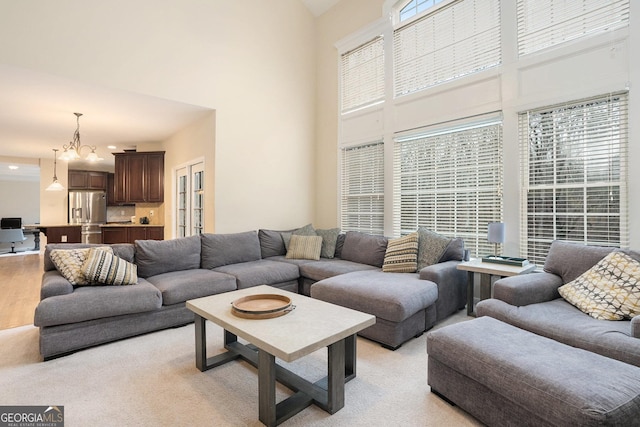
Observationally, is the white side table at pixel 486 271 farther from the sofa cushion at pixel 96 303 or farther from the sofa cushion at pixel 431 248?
the sofa cushion at pixel 96 303

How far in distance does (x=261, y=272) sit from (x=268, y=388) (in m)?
2.17

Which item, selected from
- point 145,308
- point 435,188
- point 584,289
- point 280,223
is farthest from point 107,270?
point 584,289

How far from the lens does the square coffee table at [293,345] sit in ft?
5.65

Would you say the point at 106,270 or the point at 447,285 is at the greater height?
the point at 106,270

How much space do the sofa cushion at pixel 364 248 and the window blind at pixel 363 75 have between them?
2116mm

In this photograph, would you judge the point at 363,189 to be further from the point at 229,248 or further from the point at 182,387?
the point at 182,387

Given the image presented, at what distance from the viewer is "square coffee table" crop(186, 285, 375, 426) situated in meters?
1.72

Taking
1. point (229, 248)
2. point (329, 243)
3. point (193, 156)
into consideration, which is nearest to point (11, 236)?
point (193, 156)

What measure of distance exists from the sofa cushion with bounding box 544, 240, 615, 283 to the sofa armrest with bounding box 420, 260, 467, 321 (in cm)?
82

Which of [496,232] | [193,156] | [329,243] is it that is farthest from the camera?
[193,156]

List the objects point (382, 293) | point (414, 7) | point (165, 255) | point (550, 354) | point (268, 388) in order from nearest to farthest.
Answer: point (550, 354)
point (268, 388)
point (382, 293)
point (165, 255)
point (414, 7)

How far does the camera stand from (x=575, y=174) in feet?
9.89

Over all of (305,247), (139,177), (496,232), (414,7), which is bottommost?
(305,247)

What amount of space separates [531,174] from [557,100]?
2.43ft
